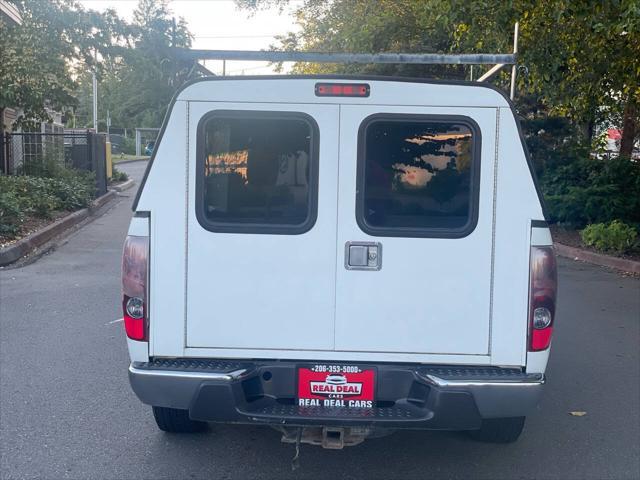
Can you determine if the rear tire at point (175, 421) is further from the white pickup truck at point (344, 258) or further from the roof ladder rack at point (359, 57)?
the roof ladder rack at point (359, 57)

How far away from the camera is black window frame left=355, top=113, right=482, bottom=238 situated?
12.6ft

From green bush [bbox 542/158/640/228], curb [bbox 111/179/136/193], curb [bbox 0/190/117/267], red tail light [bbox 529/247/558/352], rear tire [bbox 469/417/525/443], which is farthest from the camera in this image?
curb [bbox 111/179/136/193]

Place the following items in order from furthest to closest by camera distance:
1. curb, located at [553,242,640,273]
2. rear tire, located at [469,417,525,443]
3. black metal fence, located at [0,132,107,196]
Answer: black metal fence, located at [0,132,107,196], curb, located at [553,242,640,273], rear tire, located at [469,417,525,443]

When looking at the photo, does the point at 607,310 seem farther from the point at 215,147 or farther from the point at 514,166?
the point at 215,147

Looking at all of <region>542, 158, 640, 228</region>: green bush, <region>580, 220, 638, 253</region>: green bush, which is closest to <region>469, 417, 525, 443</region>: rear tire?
<region>580, 220, 638, 253</region>: green bush

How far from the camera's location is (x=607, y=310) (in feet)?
29.9

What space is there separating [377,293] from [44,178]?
1573 centimetres

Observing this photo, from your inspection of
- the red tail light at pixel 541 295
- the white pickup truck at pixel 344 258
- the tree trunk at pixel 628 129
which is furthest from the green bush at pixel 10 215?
the tree trunk at pixel 628 129

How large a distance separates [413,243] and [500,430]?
1565mm

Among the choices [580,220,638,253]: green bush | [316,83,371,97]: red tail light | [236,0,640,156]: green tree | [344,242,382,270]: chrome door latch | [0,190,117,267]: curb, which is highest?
[236,0,640,156]: green tree

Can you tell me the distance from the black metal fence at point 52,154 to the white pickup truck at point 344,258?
16025 mm

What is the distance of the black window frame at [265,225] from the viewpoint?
12.7 feet

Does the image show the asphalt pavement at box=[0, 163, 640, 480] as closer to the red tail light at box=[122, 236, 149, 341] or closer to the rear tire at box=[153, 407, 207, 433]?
the rear tire at box=[153, 407, 207, 433]

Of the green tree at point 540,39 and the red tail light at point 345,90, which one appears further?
the green tree at point 540,39
